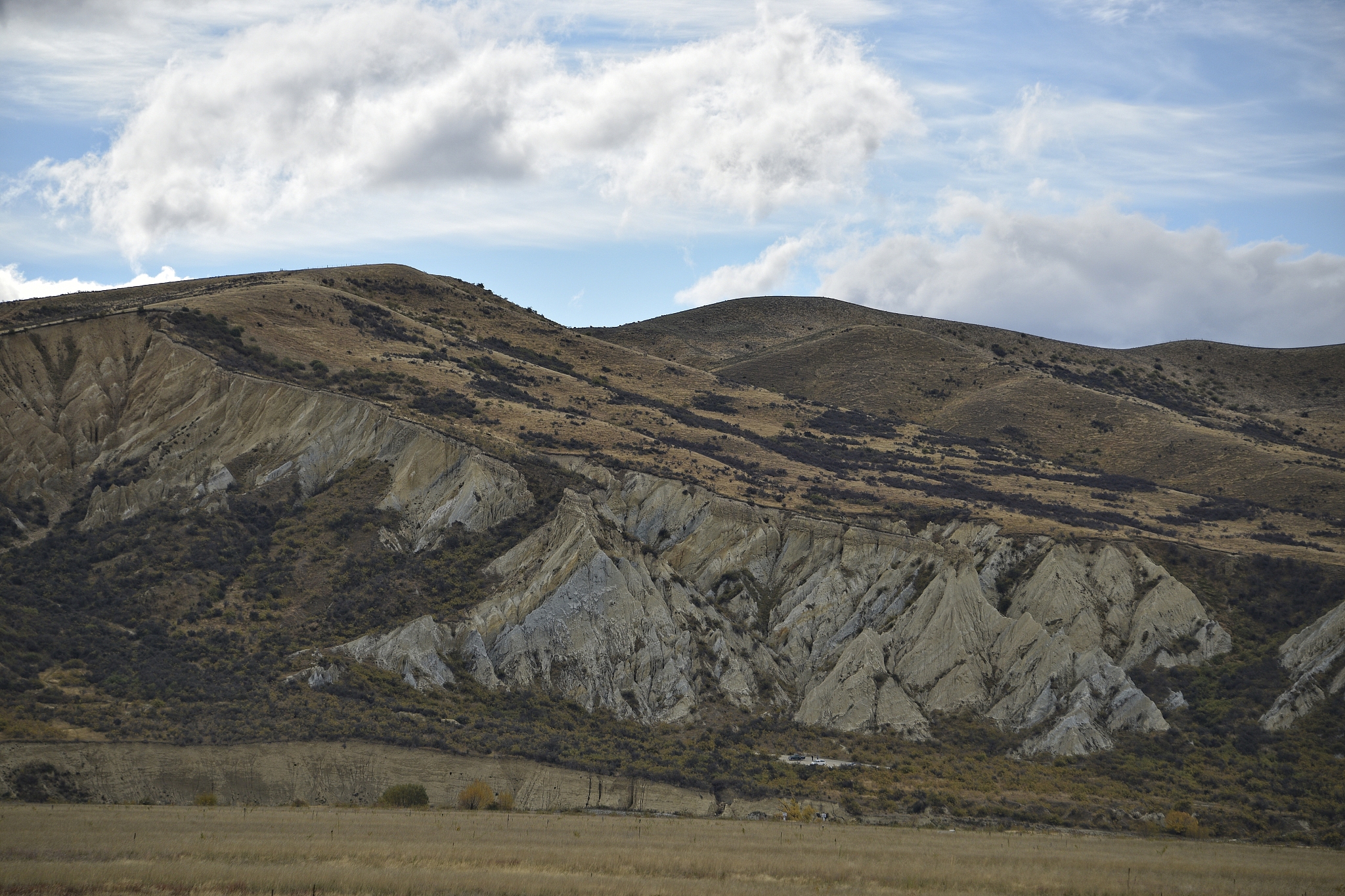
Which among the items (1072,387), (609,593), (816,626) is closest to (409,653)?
(609,593)

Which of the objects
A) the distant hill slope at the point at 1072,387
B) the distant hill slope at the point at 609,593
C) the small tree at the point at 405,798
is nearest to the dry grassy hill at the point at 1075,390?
the distant hill slope at the point at 1072,387

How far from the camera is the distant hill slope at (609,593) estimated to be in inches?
1809

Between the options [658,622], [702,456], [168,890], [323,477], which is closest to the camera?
[168,890]

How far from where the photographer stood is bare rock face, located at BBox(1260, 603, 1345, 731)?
48062 mm

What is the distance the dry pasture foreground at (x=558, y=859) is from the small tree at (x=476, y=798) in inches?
175

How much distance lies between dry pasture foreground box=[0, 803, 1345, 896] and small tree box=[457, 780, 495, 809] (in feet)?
14.5

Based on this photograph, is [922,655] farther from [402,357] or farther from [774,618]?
[402,357]

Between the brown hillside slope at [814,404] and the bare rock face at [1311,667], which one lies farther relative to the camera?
the brown hillside slope at [814,404]

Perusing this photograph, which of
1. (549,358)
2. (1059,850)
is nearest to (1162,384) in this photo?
(549,358)

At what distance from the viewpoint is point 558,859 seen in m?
28.2

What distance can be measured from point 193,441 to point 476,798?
34309mm

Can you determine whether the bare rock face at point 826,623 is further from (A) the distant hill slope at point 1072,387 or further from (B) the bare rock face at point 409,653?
(A) the distant hill slope at point 1072,387

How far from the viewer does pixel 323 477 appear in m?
63.2

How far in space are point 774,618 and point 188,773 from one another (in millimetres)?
28837
